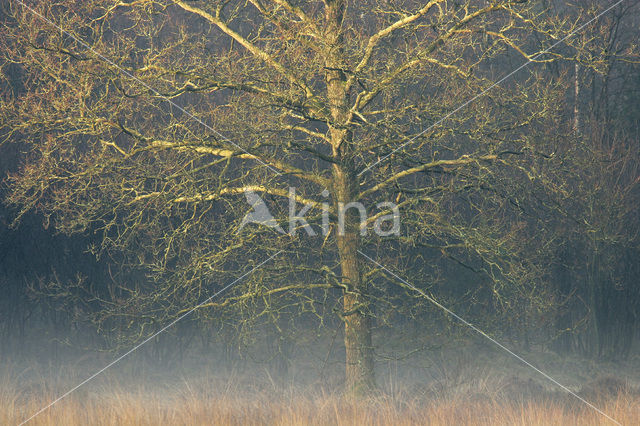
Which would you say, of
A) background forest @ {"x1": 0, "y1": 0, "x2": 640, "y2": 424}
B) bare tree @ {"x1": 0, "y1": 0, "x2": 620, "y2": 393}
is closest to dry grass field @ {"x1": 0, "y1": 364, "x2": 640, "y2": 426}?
background forest @ {"x1": 0, "y1": 0, "x2": 640, "y2": 424}

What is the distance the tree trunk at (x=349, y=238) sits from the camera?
28.7ft

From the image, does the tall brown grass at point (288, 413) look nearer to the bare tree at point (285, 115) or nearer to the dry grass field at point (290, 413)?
the dry grass field at point (290, 413)

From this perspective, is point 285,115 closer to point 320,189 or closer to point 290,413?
point 320,189

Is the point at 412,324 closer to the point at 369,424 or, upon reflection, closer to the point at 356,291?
the point at 356,291

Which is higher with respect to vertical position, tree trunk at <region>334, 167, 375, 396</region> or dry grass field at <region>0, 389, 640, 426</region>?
tree trunk at <region>334, 167, 375, 396</region>

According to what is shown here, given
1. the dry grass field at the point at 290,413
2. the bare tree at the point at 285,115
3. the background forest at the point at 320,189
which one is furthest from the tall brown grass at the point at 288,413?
the bare tree at the point at 285,115

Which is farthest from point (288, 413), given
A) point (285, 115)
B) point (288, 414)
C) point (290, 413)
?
point (285, 115)

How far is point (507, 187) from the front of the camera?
9305 mm

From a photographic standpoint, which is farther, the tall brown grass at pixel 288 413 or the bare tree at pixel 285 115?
the bare tree at pixel 285 115

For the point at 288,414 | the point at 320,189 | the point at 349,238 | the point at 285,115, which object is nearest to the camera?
the point at 288,414

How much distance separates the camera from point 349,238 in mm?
9312

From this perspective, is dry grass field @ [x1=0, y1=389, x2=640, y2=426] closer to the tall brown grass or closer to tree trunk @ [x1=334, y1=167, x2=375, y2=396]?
the tall brown grass

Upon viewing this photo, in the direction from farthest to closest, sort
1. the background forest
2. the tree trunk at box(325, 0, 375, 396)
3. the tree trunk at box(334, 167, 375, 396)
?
the tree trunk at box(334, 167, 375, 396) → the tree trunk at box(325, 0, 375, 396) → the background forest

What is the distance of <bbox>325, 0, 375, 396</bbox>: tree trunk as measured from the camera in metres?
8.73
